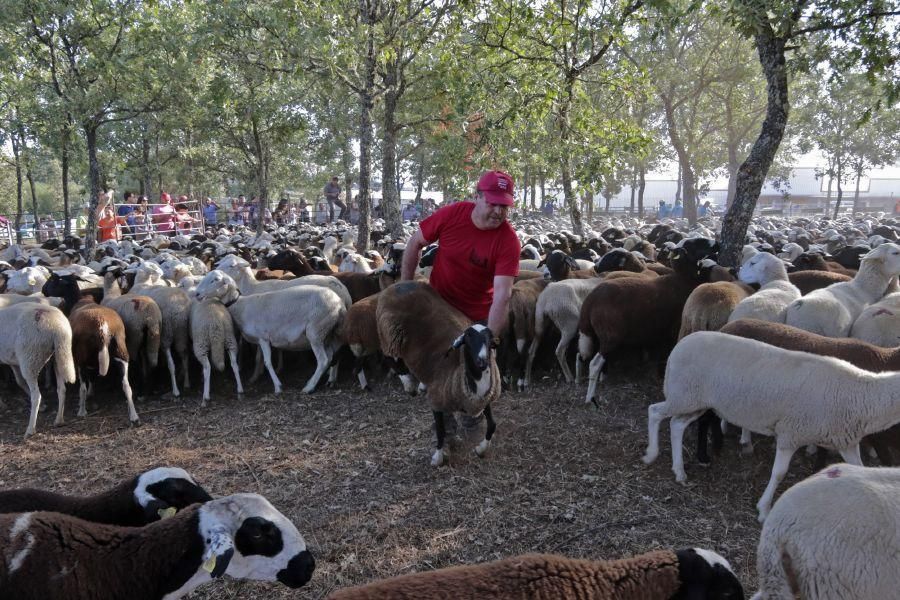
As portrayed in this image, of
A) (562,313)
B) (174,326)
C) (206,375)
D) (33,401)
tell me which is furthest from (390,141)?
(33,401)

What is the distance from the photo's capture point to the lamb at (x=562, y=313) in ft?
23.3

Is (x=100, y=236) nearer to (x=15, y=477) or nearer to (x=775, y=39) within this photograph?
(x=15, y=477)

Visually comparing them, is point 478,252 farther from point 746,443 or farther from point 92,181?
point 92,181

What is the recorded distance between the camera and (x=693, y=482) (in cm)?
463

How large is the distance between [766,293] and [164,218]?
23318mm

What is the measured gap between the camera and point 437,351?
482 cm

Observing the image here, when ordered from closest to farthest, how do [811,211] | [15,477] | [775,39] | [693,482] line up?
[693,482] < [15,477] < [775,39] < [811,211]

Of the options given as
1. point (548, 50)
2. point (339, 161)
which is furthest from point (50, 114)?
point (339, 161)

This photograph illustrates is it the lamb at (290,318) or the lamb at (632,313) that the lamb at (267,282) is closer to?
the lamb at (290,318)

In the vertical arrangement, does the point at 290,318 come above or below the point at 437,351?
below

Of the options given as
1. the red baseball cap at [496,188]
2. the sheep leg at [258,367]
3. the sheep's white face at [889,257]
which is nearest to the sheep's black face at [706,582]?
the red baseball cap at [496,188]

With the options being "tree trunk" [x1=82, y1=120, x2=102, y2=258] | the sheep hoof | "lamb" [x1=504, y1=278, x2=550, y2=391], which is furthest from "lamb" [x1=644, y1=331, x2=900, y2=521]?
"tree trunk" [x1=82, y1=120, x2=102, y2=258]

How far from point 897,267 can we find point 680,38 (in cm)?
2063

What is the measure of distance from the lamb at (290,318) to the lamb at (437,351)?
8.70ft
